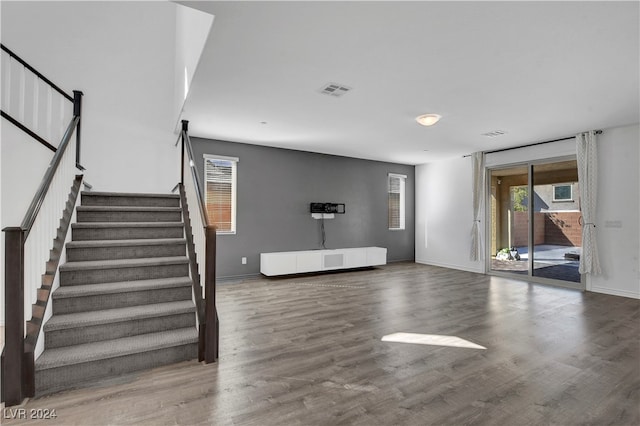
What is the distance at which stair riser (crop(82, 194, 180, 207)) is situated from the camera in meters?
3.88

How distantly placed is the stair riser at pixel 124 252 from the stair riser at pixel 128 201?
0.97 m

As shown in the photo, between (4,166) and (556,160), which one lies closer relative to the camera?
(4,166)

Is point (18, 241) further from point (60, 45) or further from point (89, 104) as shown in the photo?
point (60, 45)

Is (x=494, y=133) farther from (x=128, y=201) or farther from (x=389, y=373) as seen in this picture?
(x=128, y=201)

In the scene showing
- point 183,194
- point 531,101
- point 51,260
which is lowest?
point 51,260

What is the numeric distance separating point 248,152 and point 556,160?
5975 millimetres

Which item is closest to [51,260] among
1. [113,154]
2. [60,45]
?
[113,154]

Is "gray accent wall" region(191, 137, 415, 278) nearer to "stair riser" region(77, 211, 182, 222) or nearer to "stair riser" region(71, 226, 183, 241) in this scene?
"stair riser" region(77, 211, 182, 222)

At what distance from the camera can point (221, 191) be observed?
620 centimetres

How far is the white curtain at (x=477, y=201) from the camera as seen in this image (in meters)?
7.05

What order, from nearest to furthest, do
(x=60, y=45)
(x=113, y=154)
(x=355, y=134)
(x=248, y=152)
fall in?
(x=60, y=45), (x=113, y=154), (x=355, y=134), (x=248, y=152)

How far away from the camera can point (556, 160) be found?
599 cm

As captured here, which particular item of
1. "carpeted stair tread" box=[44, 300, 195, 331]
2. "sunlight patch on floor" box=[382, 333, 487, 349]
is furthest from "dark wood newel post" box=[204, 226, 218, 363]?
"sunlight patch on floor" box=[382, 333, 487, 349]

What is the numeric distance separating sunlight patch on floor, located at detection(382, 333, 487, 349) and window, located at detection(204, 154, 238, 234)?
13.0 ft
